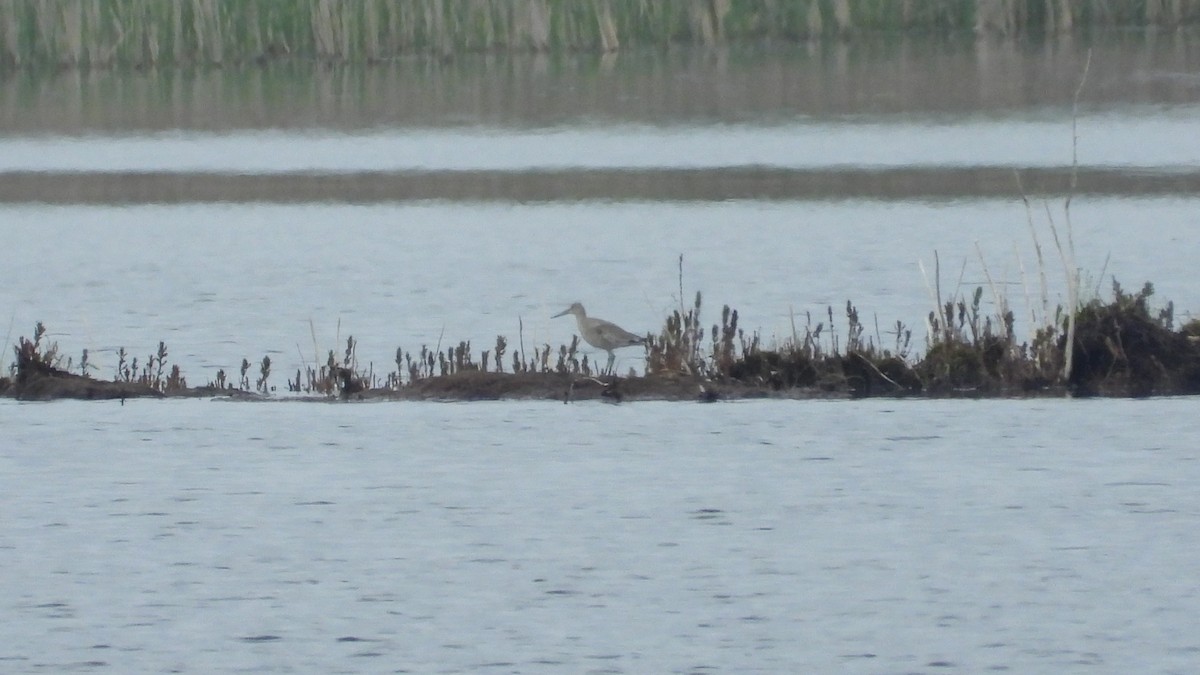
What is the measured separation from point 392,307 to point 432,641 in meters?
9.12

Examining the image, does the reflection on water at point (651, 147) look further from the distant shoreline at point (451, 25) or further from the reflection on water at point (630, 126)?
the distant shoreline at point (451, 25)

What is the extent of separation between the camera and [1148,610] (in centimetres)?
720

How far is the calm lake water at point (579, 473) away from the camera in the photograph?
23.4 feet

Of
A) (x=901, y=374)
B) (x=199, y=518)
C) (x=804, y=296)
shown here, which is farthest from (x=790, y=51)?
(x=199, y=518)

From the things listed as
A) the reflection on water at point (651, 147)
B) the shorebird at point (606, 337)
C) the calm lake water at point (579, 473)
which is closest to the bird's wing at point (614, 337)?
the shorebird at point (606, 337)

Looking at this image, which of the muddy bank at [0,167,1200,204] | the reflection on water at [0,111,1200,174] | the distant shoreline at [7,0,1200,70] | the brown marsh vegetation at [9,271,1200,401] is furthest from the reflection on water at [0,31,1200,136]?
the brown marsh vegetation at [9,271,1200,401]

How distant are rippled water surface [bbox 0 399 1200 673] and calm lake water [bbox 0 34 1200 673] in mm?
20

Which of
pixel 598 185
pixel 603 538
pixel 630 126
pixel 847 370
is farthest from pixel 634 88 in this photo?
pixel 603 538

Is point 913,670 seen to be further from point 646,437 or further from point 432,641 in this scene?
point 646,437

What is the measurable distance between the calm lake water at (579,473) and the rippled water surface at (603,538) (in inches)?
0.8

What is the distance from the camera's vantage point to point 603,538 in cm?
828

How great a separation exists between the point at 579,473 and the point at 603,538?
1123 mm

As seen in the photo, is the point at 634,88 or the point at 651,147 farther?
the point at 634,88

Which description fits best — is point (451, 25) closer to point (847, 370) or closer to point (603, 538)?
point (847, 370)
